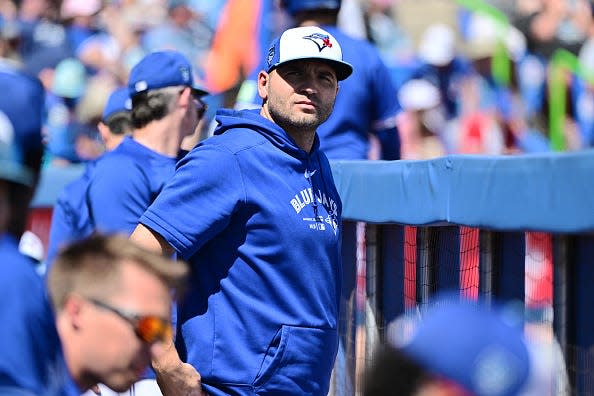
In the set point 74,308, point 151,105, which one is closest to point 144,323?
point 74,308

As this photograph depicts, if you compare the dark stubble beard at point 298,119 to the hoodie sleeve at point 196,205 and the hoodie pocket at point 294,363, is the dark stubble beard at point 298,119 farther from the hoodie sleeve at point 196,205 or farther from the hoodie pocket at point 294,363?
the hoodie pocket at point 294,363

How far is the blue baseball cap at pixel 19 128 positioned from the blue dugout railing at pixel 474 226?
1809 mm

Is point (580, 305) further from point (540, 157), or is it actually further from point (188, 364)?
point (188, 364)

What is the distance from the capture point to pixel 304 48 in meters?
4.50

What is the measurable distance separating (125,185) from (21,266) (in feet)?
9.83

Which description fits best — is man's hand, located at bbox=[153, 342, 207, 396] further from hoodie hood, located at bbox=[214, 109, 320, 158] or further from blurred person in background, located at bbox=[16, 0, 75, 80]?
blurred person in background, located at bbox=[16, 0, 75, 80]

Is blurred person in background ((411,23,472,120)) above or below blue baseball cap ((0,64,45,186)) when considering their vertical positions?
below

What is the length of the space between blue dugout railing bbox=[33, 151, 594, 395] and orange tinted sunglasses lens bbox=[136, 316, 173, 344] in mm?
1644

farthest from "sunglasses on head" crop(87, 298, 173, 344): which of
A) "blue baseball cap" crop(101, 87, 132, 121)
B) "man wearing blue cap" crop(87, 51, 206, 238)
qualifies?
"blue baseball cap" crop(101, 87, 132, 121)

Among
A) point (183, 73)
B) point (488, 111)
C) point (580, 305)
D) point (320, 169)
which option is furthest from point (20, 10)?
point (580, 305)

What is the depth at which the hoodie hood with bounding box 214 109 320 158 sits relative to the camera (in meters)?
4.44

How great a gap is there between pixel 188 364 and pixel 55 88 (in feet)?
28.3

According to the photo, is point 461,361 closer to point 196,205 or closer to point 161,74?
point 196,205

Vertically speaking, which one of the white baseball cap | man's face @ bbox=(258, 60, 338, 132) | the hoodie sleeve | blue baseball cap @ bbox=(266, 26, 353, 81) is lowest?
the white baseball cap
